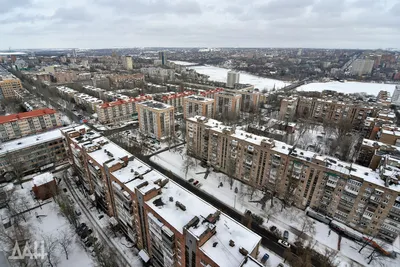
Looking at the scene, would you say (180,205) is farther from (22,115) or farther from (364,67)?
(364,67)

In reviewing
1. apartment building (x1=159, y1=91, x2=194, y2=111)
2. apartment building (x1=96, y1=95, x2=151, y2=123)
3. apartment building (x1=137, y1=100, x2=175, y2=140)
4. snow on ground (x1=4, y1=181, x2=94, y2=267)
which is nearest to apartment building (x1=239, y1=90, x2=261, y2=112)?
apartment building (x1=159, y1=91, x2=194, y2=111)

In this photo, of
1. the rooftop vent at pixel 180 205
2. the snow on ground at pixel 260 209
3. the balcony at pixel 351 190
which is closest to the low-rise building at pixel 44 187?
the snow on ground at pixel 260 209

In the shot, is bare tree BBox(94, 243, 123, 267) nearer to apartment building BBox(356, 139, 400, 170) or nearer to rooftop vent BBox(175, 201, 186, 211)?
rooftop vent BBox(175, 201, 186, 211)

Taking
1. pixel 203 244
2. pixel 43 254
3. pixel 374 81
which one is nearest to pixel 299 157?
pixel 203 244

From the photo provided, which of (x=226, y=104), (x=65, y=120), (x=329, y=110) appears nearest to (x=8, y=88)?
(x=65, y=120)

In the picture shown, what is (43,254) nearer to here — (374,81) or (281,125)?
(281,125)
